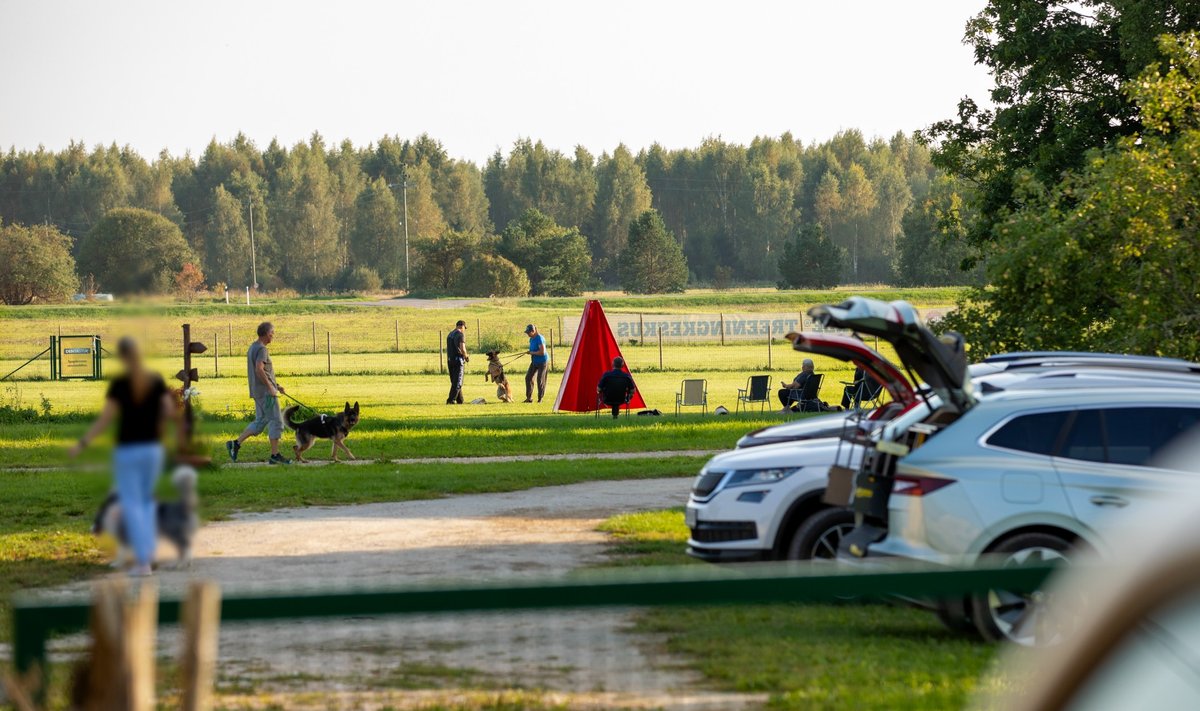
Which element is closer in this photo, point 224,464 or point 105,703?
point 105,703

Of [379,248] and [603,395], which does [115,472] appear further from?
[379,248]

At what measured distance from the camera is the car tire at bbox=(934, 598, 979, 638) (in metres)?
3.92

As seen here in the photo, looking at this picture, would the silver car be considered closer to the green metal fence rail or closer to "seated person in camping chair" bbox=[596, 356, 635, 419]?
the green metal fence rail

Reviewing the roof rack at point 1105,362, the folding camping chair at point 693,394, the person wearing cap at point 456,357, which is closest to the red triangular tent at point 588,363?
the folding camping chair at point 693,394

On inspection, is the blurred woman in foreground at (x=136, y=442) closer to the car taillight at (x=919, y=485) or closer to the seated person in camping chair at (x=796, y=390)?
the car taillight at (x=919, y=485)

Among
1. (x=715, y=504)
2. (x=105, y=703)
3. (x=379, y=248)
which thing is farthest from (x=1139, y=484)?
(x=379, y=248)

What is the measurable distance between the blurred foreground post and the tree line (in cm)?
8807

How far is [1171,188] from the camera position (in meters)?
18.5

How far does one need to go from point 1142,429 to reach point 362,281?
112609mm

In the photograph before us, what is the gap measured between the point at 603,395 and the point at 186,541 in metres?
25.2

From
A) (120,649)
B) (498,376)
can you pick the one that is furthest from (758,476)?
(498,376)

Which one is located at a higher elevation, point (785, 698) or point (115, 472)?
point (115, 472)

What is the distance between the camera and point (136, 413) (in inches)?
86.6

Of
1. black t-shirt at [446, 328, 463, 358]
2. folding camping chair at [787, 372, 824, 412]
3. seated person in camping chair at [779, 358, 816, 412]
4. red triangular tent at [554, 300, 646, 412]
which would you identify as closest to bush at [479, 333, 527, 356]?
black t-shirt at [446, 328, 463, 358]
